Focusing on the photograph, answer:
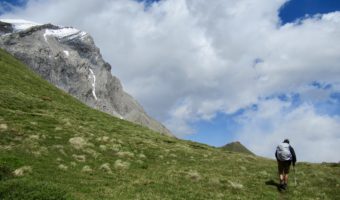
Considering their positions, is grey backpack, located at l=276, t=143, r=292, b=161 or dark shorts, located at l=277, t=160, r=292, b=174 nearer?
dark shorts, located at l=277, t=160, r=292, b=174

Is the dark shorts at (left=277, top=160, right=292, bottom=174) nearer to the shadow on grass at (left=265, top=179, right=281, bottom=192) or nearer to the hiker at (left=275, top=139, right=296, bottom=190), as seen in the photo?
the hiker at (left=275, top=139, right=296, bottom=190)

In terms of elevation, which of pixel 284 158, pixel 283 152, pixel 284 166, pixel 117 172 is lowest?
pixel 117 172

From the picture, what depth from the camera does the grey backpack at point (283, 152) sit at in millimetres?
30480

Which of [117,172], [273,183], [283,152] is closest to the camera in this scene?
[283,152]

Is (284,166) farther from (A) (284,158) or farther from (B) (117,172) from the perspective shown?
(B) (117,172)

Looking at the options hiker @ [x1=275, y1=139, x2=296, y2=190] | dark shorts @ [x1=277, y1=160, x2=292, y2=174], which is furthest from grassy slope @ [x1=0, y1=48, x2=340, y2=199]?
dark shorts @ [x1=277, y1=160, x2=292, y2=174]

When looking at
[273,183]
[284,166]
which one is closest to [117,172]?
[273,183]

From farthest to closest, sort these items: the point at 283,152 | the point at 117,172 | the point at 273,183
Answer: the point at 273,183 < the point at 117,172 < the point at 283,152

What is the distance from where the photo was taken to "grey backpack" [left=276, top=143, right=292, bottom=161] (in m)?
30.5

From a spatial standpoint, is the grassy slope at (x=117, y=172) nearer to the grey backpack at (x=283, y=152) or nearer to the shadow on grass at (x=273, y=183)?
the shadow on grass at (x=273, y=183)

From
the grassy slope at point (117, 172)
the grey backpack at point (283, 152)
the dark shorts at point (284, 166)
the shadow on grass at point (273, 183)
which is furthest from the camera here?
the grey backpack at point (283, 152)

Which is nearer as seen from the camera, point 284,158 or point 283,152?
point 284,158

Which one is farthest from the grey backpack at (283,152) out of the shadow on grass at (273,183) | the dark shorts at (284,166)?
the shadow on grass at (273,183)

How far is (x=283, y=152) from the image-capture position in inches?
1208
